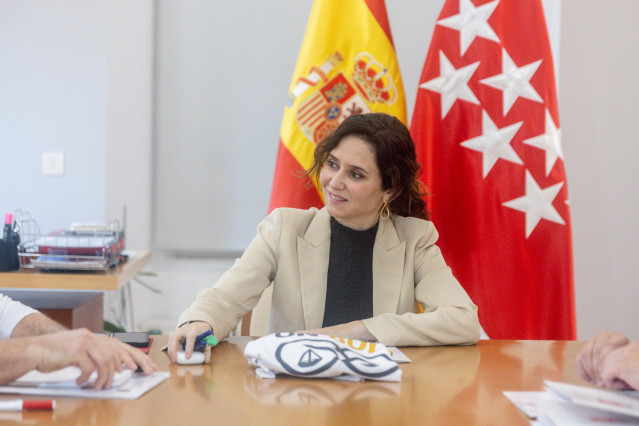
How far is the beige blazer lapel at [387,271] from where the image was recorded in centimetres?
195

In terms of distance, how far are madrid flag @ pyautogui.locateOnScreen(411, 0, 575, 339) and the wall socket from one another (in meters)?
1.72

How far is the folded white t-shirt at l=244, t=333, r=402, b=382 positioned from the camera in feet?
4.13

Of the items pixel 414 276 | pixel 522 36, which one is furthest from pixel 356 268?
pixel 522 36

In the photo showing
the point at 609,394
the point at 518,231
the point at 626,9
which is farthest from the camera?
the point at 626,9

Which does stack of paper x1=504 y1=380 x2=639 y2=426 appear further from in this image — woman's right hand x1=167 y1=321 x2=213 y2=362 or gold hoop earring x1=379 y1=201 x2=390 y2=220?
gold hoop earring x1=379 y1=201 x2=390 y2=220

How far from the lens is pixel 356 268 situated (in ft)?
6.57

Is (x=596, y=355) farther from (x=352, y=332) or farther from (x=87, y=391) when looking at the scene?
(x=87, y=391)

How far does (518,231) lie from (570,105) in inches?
37.9

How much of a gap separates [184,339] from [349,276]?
2.13ft

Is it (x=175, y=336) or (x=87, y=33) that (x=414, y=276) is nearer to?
(x=175, y=336)

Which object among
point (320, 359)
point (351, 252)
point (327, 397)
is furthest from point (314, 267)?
point (327, 397)

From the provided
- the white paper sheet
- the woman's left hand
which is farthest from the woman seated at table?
the white paper sheet

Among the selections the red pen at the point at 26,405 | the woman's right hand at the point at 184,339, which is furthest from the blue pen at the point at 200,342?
the red pen at the point at 26,405

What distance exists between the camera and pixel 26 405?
1.03 metres
